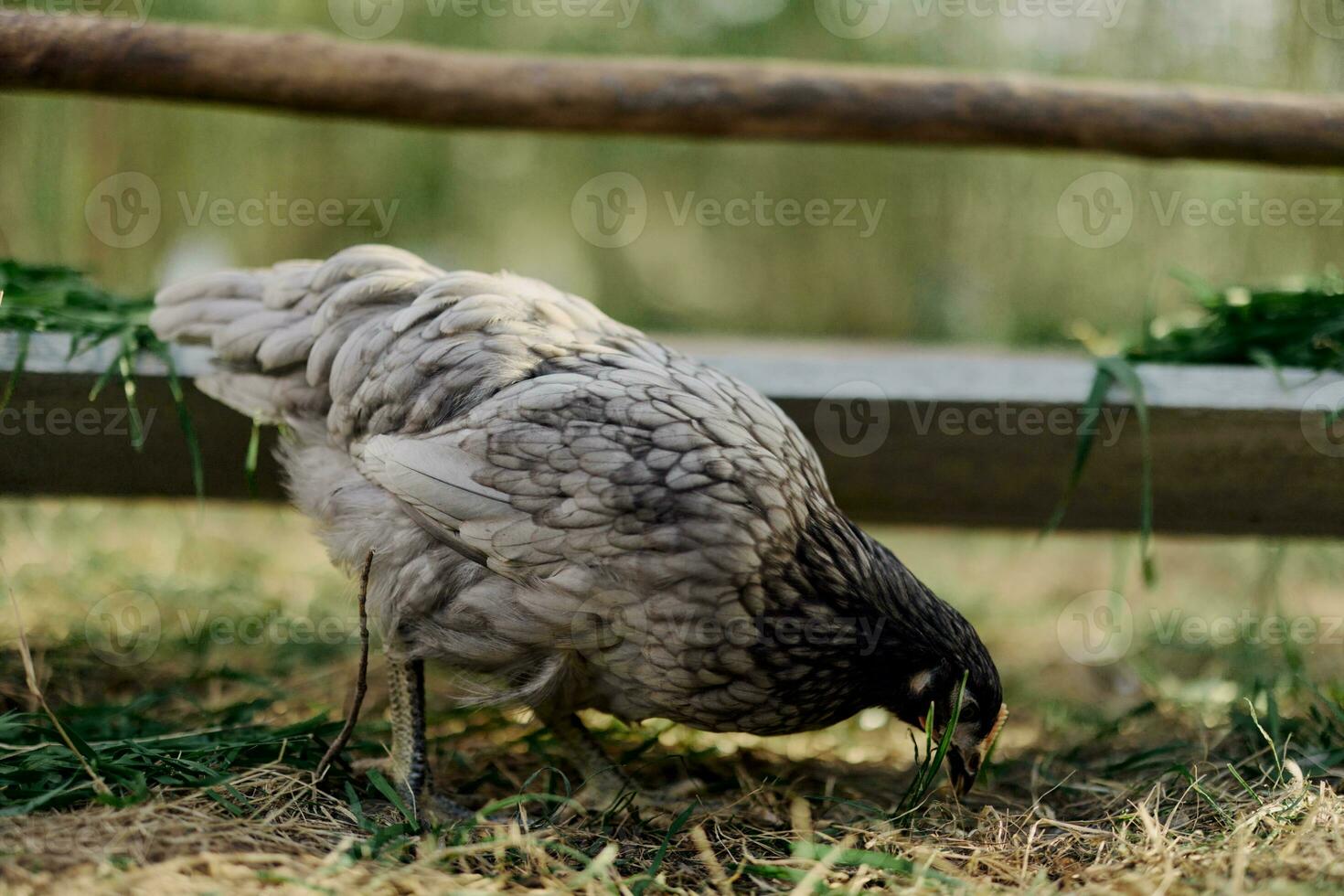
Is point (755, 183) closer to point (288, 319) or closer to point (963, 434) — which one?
point (963, 434)

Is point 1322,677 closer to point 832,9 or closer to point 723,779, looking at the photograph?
point 723,779

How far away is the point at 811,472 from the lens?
1.94 metres

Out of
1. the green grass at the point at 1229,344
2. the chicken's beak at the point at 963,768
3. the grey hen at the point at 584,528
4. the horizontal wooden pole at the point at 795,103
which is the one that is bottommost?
the chicken's beak at the point at 963,768

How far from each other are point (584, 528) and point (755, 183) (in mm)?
4948

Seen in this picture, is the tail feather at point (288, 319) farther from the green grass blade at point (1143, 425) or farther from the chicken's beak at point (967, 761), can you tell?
the green grass blade at point (1143, 425)

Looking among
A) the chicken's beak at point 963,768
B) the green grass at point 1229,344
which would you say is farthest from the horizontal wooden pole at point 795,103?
the chicken's beak at point 963,768

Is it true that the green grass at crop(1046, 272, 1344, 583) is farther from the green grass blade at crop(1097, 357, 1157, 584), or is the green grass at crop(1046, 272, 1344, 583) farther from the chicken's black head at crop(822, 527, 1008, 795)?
the chicken's black head at crop(822, 527, 1008, 795)

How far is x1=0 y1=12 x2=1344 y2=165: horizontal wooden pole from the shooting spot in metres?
2.54

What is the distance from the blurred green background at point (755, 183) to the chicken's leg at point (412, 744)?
2.48m

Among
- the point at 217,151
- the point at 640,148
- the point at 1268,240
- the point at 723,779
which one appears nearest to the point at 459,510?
the point at 723,779

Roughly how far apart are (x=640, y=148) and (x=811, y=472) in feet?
15.9

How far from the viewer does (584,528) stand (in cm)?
169

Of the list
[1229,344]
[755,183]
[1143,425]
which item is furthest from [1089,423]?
[755,183]

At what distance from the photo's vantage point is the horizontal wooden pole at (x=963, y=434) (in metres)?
2.24
